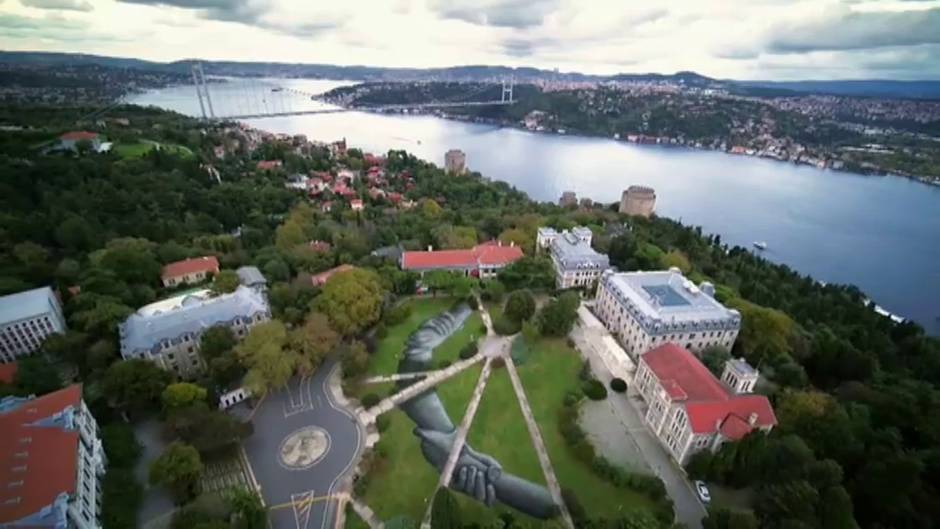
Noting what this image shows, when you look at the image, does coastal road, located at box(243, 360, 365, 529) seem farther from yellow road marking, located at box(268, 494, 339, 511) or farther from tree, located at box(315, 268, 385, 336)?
tree, located at box(315, 268, 385, 336)

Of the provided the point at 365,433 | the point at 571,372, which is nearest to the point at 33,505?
the point at 365,433

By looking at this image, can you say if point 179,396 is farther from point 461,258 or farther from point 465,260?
point 465,260

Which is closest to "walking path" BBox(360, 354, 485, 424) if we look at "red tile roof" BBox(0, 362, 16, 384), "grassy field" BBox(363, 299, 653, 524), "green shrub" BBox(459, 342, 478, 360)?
A: "green shrub" BBox(459, 342, 478, 360)

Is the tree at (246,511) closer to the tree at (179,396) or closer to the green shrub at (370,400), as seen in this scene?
the tree at (179,396)

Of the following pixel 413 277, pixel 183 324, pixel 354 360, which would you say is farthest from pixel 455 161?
pixel 183 324

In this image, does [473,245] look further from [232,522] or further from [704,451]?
[232,522]

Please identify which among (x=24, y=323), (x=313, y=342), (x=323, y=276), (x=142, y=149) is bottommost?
(x=323, y=276)
